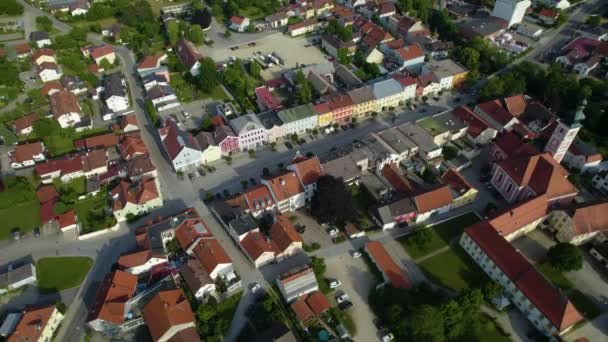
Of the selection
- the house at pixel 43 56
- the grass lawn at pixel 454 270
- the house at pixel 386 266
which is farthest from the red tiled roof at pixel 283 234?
the house at pixel 43 56

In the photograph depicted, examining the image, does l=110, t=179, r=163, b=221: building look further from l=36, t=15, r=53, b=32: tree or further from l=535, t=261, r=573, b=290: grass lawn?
l=36, t=15, r=53, b=32: tree

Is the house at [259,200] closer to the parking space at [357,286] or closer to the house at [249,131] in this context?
the parking space at [357,286]

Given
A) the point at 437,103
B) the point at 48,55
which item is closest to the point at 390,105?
the point at 437,103

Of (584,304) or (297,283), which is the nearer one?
(297,283)

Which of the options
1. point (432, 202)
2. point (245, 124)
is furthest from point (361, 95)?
point (432, 202)

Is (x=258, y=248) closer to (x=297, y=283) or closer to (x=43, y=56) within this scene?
(x=297, y=283)

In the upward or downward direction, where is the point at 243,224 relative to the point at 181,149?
downward
